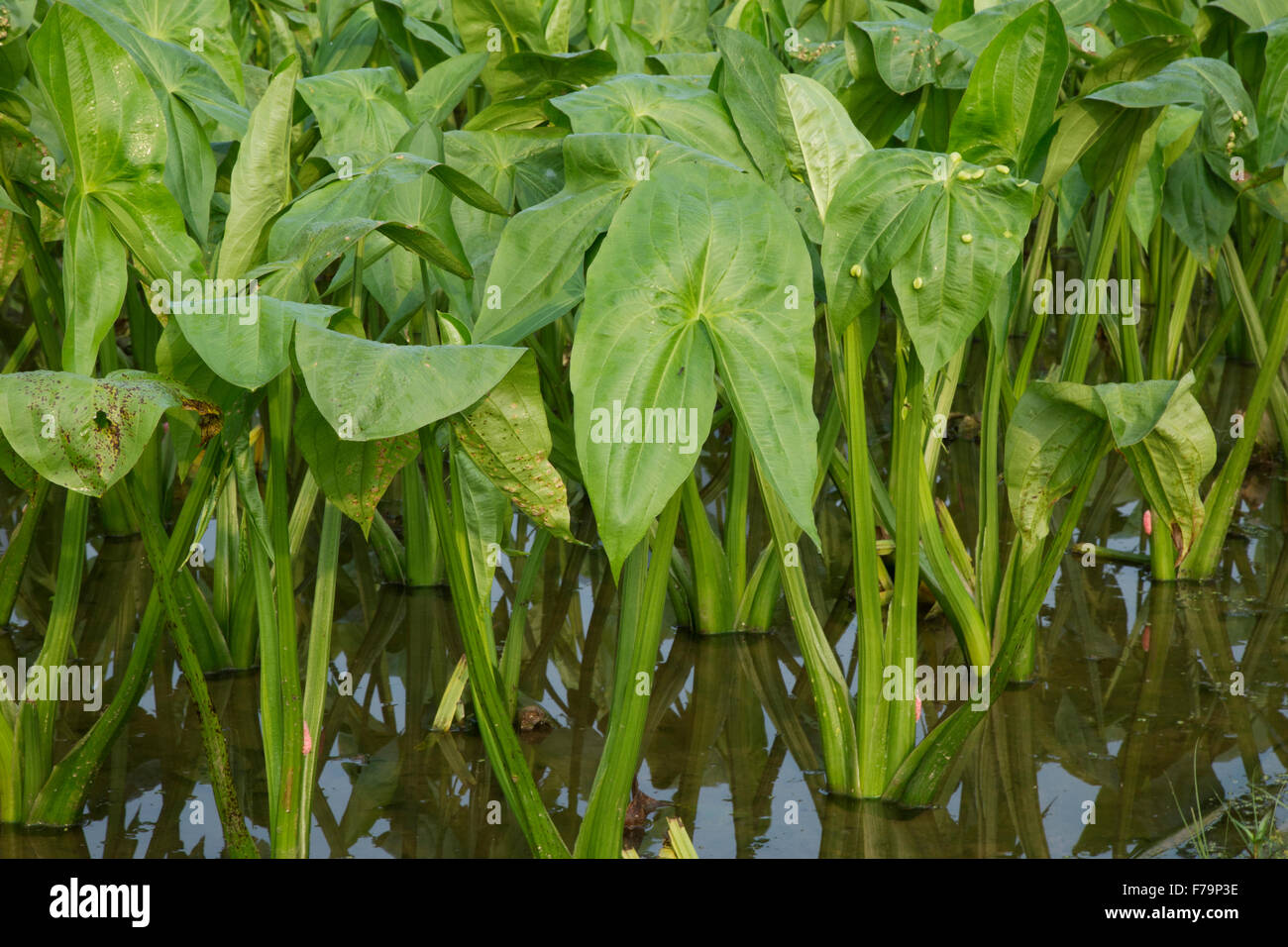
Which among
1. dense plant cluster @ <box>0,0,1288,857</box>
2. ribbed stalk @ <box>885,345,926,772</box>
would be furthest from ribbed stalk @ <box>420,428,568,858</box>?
ribbed stalk @ <box>885,345,926,772</box>

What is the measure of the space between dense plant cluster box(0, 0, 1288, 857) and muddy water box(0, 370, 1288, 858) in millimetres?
103

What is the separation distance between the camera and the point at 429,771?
7.25 ft

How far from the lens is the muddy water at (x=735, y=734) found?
6.62 feet

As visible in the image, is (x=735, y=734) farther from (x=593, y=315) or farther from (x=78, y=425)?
(x=78, y=425)

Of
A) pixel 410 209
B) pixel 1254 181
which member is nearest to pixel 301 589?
pixel 410 209

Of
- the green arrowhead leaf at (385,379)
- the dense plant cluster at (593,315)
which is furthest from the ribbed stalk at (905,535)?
the green arrowhead leaf at (385,379)

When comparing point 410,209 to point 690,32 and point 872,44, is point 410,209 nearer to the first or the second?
point 872,44

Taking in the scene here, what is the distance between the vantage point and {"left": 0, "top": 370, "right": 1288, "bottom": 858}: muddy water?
2.02 metres

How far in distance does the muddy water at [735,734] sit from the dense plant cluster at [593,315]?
103mm

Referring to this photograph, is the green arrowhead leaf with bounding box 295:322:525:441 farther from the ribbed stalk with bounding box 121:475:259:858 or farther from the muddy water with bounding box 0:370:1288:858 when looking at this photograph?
the muddy water with bounding box 0:370:1288:858

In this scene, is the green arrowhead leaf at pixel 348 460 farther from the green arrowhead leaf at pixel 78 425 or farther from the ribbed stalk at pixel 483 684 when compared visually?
the green arrowhead leaf at pixel 78 425

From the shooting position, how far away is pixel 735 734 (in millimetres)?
2377

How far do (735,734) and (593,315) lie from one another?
3.60ft

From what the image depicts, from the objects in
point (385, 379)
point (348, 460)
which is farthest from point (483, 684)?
point (385, 379)
